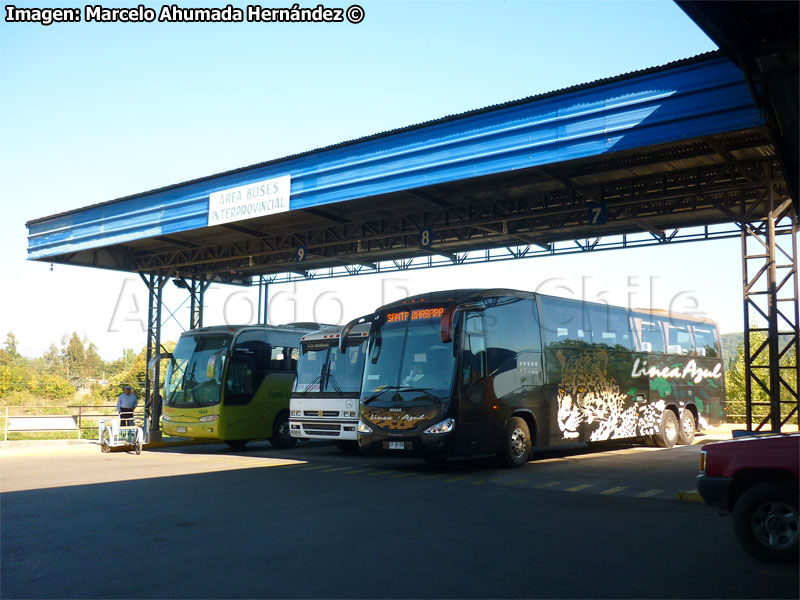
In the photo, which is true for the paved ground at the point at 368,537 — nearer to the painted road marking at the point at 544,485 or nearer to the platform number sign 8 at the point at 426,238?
the painted road marking at the point at 544,485

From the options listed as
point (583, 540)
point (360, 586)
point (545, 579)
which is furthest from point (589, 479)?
point (360, 586)

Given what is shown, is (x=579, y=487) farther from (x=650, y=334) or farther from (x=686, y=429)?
(x=686, y=429)

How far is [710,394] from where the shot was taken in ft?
69.1

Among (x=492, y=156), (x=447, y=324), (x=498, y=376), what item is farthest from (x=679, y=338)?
(x=447, y=324)

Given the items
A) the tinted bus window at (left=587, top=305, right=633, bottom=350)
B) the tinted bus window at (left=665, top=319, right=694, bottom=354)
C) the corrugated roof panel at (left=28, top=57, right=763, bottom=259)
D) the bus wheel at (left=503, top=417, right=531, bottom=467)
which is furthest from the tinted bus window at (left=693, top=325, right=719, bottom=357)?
the corrugated roof panel at (left=28, top=57, right=763, bottom=259)

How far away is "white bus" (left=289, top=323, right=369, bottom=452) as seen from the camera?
55.0 ft

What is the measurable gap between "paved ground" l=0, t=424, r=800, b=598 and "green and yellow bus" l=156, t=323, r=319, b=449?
17.3ft

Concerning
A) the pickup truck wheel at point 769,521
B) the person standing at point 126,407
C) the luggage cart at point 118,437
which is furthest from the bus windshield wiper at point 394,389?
the person standing at point 126,407

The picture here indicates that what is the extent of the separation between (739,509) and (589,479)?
622 cm

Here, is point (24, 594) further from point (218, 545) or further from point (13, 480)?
point (13, 480)

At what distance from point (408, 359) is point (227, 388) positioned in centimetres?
728

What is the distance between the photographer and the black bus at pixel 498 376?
13.0 metres

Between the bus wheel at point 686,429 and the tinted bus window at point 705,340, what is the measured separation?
1.84 m

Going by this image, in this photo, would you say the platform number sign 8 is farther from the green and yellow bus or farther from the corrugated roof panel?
the green and yellow bus
